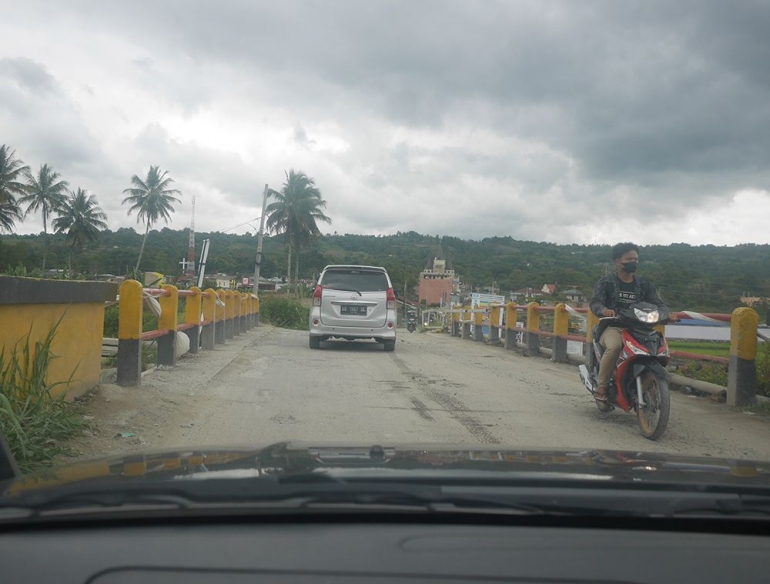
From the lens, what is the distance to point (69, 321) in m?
5.88

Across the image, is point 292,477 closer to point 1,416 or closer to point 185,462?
point 185,462

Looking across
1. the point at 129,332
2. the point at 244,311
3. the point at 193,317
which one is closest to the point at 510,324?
the point at 193,317

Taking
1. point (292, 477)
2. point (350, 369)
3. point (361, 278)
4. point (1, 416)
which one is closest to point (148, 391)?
point (1, 416)

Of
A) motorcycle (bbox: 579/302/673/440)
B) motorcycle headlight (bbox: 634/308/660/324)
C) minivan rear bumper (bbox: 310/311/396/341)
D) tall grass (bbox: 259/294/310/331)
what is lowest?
tall grass (bbox: 259/294/310/331)

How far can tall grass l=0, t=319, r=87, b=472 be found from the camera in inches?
163

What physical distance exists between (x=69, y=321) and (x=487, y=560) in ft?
17.6

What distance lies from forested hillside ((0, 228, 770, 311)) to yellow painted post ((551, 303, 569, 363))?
22.7 inches

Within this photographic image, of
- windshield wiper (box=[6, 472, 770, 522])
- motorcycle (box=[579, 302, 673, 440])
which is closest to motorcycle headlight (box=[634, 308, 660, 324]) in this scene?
motorcycle (box=[579, 302, 673, 440])

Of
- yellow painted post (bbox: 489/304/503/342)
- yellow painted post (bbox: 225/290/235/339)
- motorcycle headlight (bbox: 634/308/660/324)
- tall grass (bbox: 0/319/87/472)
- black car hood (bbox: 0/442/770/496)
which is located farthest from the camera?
yellow painted post (bbox: 489/304/503/342)

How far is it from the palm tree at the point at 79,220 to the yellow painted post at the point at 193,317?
43.9 m

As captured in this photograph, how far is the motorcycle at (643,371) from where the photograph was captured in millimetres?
5816

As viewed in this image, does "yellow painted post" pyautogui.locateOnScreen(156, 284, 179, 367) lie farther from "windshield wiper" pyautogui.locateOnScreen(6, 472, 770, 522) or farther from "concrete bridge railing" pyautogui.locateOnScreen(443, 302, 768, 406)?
"windshield wiper" pyautogui.locateOnScreen(6, 472, 770, 522)

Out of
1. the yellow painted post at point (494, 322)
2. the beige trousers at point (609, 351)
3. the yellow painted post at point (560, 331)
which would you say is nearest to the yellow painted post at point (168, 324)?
the beige trousers at point (609, 351)

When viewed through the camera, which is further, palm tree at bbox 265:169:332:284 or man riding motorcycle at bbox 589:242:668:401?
palm tree at bbox 265:169:332:284
